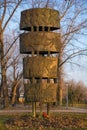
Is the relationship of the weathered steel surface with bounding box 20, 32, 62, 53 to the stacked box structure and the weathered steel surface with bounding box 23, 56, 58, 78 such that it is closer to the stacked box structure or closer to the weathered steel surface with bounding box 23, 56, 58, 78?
the stacked box structure

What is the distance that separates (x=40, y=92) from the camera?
19.4 meters

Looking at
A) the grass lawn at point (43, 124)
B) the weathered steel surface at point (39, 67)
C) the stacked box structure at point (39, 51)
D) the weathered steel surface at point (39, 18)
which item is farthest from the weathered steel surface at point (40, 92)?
the weathered steel surface at point (39, 18)

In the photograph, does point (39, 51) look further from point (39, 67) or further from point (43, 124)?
point (43, 124)

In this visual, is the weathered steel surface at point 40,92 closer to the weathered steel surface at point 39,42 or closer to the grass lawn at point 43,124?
the grass lawn at point 43,124

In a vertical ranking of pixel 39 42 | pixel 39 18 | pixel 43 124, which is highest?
pixel 39 18

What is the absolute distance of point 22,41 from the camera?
786 inches

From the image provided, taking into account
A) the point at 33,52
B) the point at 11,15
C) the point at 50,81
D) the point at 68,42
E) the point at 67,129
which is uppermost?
the point at 11,15

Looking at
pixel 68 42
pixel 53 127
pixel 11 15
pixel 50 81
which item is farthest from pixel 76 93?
pixel 53 127

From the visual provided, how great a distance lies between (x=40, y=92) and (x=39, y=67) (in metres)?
1.32

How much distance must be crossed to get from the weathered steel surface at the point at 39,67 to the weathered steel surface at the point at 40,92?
0.53m

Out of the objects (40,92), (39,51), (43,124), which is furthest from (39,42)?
(43,124)

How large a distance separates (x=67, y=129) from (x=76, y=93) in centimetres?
4114

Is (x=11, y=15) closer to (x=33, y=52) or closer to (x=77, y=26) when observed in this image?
(x=77, y=26)

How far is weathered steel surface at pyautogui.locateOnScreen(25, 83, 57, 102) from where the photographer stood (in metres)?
19.4
